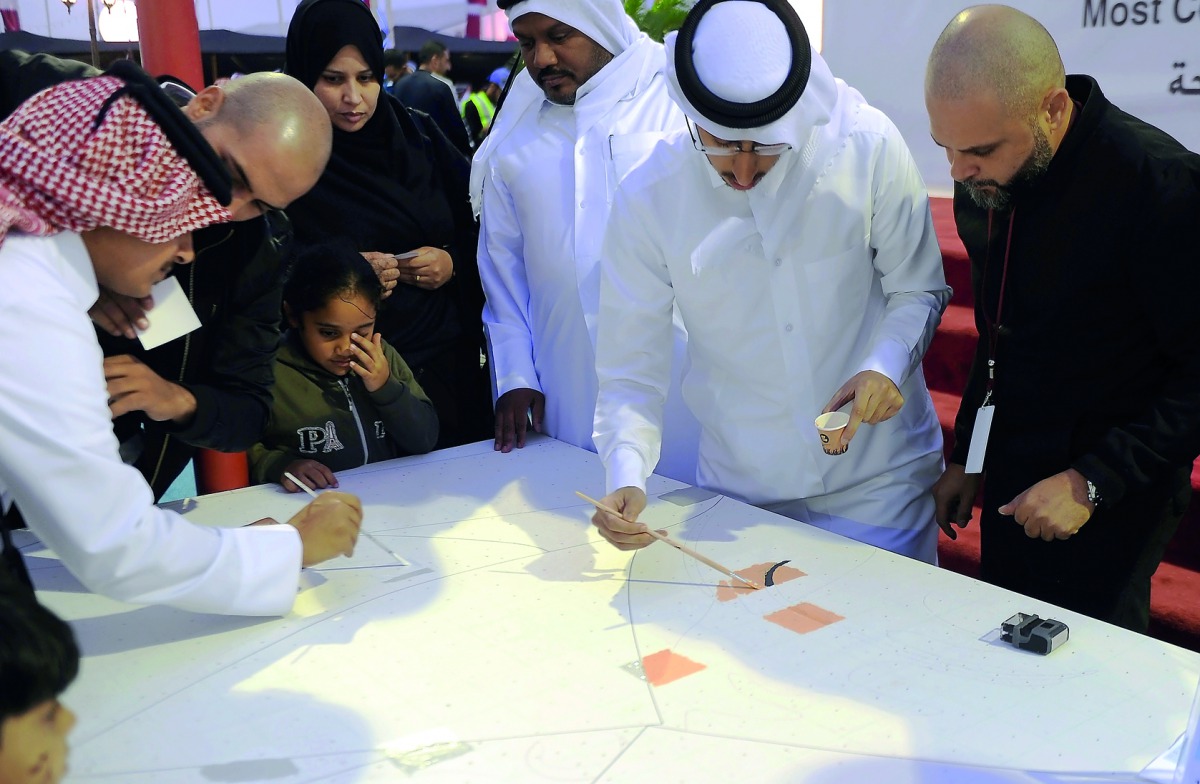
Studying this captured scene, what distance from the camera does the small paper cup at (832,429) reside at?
1.82 m

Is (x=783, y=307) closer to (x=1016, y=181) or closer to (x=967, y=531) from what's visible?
(x=1016, y=181)

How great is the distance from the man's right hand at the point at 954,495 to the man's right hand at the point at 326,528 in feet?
3.72

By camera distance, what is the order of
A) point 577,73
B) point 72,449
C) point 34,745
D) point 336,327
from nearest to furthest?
point 34,745
point 72,449
point 336,327
point 577,73

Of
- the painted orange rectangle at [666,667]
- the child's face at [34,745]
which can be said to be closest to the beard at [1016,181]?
the painted orange rectangle at [666,667]

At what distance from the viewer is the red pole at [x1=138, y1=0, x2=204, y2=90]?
327 cm

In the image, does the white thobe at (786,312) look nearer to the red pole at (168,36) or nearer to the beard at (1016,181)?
the beard at (1016,181)

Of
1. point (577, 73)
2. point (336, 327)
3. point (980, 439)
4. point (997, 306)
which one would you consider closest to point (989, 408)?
Answer: point (980, 439)

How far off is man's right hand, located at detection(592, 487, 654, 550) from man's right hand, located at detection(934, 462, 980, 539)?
63cm

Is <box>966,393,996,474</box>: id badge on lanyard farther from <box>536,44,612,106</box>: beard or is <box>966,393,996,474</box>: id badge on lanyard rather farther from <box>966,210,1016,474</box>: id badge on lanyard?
<box>536,44,612,106</box>: beard

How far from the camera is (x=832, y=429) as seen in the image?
71.7 inches

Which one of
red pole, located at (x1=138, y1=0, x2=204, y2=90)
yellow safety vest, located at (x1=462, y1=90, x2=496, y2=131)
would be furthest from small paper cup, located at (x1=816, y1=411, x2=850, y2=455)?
yellow safety vest, located at (x1=462, y1=90, x2=496, y2=131)

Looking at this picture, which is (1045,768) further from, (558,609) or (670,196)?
(670,196)

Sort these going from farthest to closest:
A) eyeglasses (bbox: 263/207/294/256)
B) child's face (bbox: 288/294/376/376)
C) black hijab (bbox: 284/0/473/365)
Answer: black hijab (bbox: 284/0/473/365) < child's face (bbox: 288/294/376/376) < eyeglasses (bbox: 263/207/294/256)

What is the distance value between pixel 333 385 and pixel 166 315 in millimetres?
731
